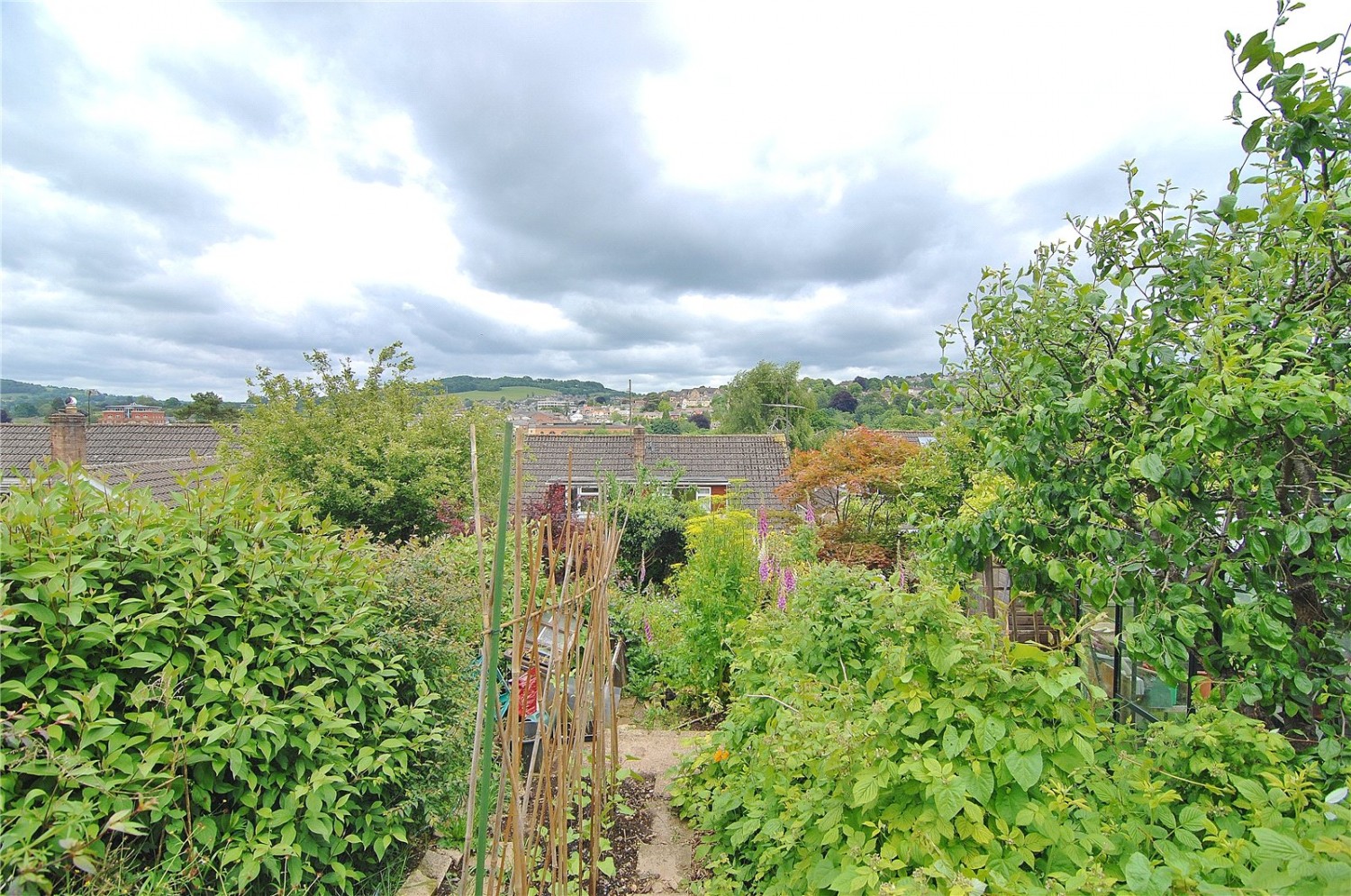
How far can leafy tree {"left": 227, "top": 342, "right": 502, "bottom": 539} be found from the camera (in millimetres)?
6895

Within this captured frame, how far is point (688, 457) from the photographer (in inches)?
702

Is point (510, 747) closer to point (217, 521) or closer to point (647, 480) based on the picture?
point (217, 521)

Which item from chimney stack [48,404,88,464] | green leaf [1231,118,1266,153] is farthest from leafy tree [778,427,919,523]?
chimney stack [48,404,88,464]

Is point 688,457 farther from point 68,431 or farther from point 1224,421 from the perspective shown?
point 1224,421

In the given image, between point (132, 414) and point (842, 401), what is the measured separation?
1342 inches

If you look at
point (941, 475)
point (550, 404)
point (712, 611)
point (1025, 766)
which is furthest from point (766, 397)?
point (1025, 766)

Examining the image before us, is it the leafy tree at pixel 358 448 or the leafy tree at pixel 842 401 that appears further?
the leafy tree at pixel 842 401

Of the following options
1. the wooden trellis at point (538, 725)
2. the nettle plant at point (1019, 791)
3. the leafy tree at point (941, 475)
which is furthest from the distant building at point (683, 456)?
the nettle plant at point (1019, 791)

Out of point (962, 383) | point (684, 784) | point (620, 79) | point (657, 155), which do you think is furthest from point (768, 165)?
point (684, 784)

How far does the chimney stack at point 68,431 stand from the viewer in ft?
42.5

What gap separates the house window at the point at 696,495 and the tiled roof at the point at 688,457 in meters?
0.45

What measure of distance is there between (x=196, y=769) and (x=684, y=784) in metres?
2.26

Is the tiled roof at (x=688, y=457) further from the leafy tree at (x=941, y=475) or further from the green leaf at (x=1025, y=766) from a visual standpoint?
the green leaf at (x=1025, y=766)

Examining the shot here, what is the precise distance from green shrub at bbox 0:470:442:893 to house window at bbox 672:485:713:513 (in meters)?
4.67
